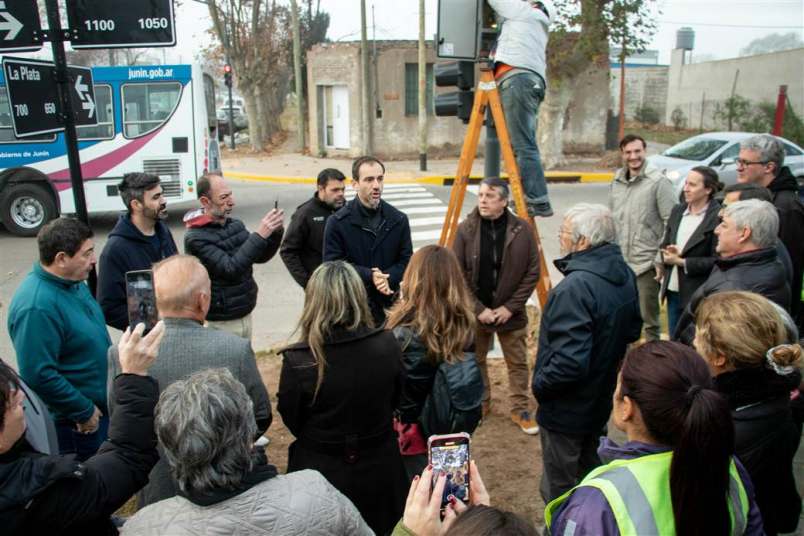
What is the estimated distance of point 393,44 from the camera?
23.0 meters

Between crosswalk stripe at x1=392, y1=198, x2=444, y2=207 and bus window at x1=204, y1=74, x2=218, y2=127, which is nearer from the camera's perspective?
bus window at x1=204, y1=74, x2=218, y2=127

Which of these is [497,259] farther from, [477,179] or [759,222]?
[477,179]

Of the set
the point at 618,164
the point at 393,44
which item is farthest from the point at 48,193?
the point at 618,164

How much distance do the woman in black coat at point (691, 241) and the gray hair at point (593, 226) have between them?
1.63m

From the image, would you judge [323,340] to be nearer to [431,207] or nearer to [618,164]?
[431,207]

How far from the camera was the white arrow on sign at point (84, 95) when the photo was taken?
13.0 ft

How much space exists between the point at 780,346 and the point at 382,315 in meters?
2.89

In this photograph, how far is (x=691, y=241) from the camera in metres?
4.89

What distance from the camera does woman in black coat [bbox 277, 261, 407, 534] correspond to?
2.76 m

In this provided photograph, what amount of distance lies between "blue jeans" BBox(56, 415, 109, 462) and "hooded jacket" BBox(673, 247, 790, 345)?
3113 millimetres

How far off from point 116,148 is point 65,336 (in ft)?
33.5

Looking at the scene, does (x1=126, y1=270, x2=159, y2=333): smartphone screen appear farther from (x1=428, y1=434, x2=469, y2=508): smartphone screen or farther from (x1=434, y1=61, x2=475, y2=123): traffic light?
(x1=434, y1=61, x2=475, y2=123): traffic light

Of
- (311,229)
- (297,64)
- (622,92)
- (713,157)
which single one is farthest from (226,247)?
(297,64)

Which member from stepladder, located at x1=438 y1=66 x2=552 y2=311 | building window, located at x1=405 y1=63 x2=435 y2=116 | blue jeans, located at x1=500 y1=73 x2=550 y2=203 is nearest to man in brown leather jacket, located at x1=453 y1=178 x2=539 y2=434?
stepladder, located at x1=438 y1=66 x2=552 y2=311
